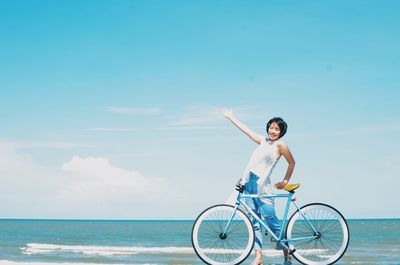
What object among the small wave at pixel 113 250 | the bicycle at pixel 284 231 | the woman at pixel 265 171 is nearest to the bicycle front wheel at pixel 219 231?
the bicycle at pixel 284 231

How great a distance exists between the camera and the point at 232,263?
20.2 ft

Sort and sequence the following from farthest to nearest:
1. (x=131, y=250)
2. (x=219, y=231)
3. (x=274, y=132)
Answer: (x=131, y=250), (x=274, y=132), (x=219, y=231)

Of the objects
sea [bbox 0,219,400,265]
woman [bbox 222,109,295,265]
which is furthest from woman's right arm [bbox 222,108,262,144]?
sea [bbox 0,219,400,265]

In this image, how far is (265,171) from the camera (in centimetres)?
630

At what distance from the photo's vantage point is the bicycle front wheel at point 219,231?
6.17 metres

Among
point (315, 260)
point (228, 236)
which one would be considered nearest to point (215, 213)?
point (228, 236)

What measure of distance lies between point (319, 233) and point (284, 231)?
439 millimetres

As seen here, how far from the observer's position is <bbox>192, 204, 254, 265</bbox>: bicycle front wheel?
617 cm

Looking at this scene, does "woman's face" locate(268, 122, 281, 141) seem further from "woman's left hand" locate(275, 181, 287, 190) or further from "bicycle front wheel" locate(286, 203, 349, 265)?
"bicycle front wheel" locate(286, 203, 349, 265)

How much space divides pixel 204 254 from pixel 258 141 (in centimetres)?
151

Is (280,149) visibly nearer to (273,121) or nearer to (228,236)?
(273,121)

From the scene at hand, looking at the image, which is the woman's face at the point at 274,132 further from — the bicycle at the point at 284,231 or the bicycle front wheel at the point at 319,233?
the bicycle front wheel at the point at 319,233

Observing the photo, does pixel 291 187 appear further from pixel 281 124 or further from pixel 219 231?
pixel 219 231

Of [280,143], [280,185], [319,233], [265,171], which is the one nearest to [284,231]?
[319,233]
